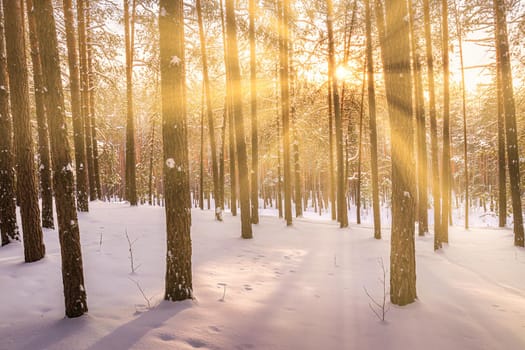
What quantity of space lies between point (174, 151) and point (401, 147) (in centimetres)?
344

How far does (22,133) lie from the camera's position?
21.1ft

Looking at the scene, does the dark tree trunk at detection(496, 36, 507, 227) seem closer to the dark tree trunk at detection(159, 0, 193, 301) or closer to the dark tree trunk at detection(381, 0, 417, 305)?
the dark tree trunk at detection(381, 0, 417, 305)

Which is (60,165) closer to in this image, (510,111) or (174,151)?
(174,151)

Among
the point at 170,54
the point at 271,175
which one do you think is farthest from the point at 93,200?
the point at 271,175

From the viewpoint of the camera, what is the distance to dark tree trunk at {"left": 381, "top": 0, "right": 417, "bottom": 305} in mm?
4812

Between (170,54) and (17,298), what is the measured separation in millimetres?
4057

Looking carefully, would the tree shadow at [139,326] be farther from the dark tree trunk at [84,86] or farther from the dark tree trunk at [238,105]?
the dark tree trunk at [84,86]

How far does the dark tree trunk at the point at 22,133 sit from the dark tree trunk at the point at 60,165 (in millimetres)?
2725

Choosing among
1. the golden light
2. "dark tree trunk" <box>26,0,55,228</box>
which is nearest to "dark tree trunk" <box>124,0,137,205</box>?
"dark tree trunk" <box>26,0,55,228</box>

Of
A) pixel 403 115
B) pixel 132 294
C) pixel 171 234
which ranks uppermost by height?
pixel 403 115

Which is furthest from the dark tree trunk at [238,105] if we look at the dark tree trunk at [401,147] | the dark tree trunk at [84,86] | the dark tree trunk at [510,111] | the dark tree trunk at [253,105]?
the dark tree trunk at [510,111]

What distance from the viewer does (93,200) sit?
16.4 metres

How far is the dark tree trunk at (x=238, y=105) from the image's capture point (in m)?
9.93

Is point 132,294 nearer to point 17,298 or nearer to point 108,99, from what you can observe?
point 17,298
